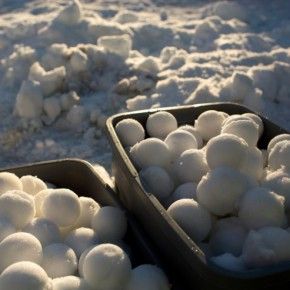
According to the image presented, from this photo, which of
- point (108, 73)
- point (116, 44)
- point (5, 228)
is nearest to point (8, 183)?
point (5, 228)

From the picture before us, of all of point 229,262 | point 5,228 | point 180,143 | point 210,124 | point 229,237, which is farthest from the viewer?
point 210,124

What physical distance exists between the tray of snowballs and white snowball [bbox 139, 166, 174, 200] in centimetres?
12

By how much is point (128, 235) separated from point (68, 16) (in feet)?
7.74

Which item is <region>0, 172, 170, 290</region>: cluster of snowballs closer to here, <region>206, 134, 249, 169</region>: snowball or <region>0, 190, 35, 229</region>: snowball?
<region>0, 190, 35, 229</region>: snowball

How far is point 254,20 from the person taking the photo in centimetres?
432

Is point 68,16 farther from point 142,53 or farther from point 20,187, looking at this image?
point 20,187

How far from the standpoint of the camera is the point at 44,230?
1435 millimetres

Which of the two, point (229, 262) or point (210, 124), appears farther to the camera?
point (210, 124)

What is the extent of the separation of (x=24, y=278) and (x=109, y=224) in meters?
0.37

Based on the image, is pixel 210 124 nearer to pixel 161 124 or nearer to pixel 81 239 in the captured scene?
pixel 161 124

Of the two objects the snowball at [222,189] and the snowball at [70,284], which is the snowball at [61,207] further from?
the snowball at [222,189]

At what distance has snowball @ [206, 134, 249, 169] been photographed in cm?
141

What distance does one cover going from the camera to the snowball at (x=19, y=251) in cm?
132

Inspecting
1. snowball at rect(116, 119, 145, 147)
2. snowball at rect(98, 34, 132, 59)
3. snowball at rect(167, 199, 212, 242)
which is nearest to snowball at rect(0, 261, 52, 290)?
snowball at rect(167, 199, 212, 242)
